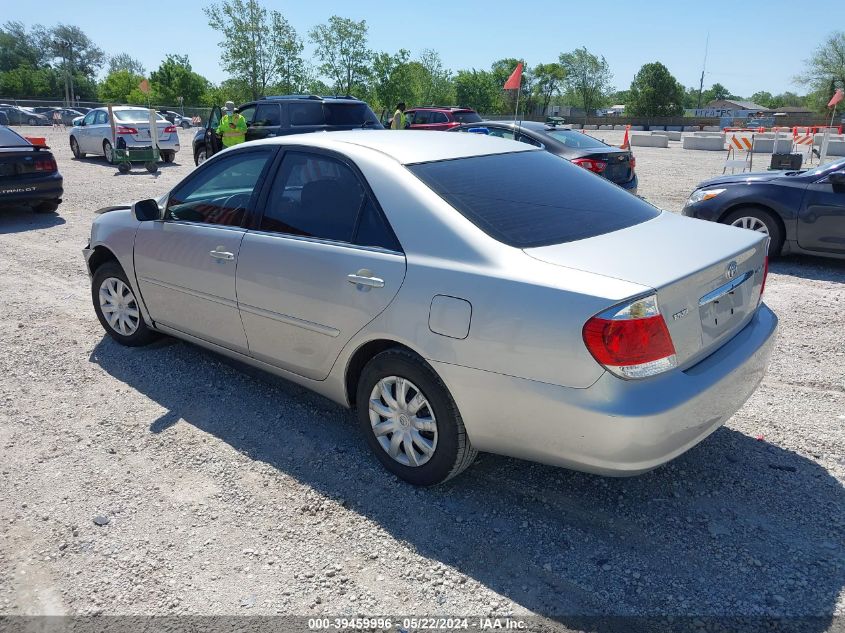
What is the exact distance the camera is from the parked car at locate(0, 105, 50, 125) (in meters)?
47.8

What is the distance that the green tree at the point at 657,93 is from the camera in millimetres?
84688

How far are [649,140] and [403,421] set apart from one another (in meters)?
33.5

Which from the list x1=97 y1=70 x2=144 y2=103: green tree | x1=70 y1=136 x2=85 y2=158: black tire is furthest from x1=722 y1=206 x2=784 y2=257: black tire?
x1=97 y1=70 x2=144 y2=103: green tree

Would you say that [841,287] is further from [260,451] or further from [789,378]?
[260,451]

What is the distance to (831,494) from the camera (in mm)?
3209

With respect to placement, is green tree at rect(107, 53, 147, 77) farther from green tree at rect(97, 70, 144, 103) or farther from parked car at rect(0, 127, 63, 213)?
parked car at rect(0, 127, 63, 213)

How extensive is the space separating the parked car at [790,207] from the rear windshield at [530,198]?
4.57 meters

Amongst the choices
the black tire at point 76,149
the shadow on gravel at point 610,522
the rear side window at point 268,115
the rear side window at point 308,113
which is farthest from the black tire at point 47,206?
the black tire at point 76,149

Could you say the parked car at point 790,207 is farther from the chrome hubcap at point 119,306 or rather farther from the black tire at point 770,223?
the chrome hubcap at point 119,306

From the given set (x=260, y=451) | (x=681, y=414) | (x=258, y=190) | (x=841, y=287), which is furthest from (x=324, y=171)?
(x=841, y=287)

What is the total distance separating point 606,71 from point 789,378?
352 ft

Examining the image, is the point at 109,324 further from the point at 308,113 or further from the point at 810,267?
the point at 308,113

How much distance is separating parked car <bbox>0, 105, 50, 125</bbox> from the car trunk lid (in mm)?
54868

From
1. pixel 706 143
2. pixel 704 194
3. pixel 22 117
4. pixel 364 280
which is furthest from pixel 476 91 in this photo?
pixel 364 280
